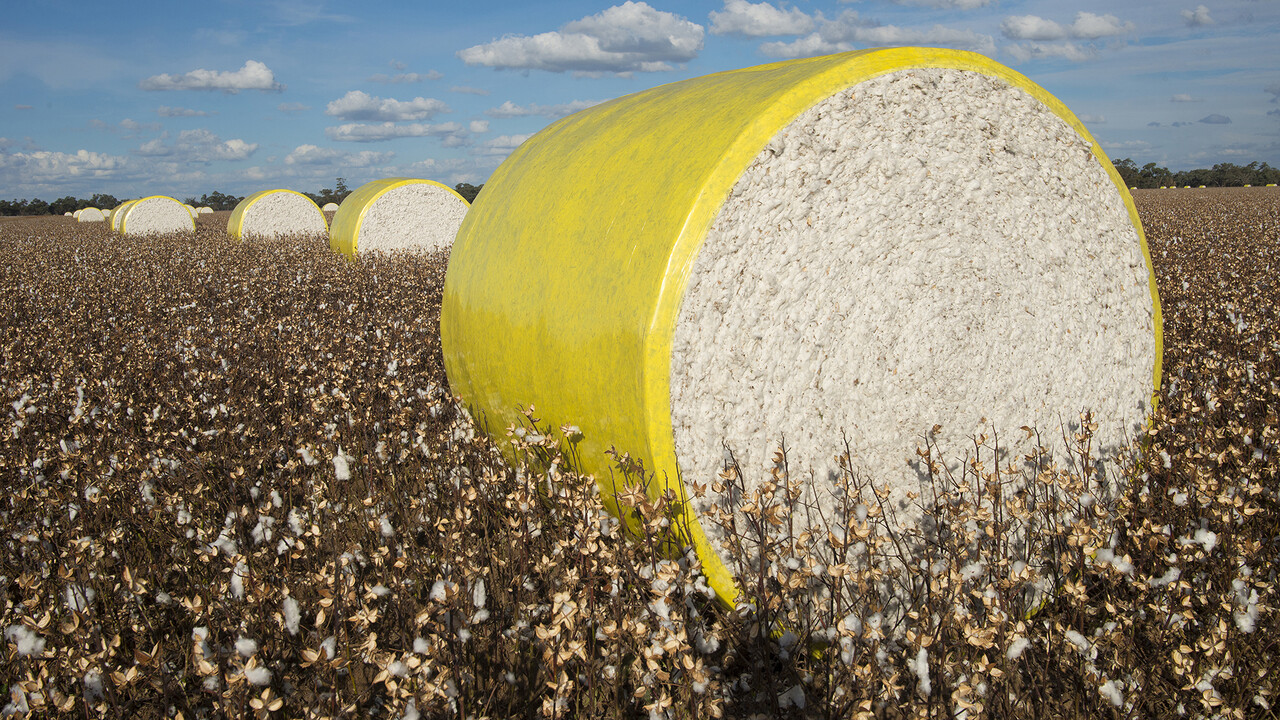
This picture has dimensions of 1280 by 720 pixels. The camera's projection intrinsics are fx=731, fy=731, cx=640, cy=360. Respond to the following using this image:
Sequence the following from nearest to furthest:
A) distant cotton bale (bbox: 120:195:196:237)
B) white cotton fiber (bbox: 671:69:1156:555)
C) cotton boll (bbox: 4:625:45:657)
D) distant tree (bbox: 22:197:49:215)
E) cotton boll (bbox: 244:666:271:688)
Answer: cotton boll (bbox: 244:666:271:688), cotton boll (bbox: 4:625:45:657), white cotton fiber (bbox: 671:69:1156:555), distant cotton bale (bbox: 120:195:196:237), distant tree (bbox: 22:197:49:215)

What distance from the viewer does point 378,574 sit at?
262cm

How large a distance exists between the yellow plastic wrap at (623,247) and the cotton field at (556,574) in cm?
21

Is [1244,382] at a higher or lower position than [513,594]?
higher

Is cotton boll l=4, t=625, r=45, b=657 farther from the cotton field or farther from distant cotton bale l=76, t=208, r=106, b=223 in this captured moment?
distant cotton bale l=76, t=208, r=106, b=223

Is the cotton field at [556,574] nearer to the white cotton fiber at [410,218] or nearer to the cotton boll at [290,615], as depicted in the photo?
the cotton boll at [290,615]

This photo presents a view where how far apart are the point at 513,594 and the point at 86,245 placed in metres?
19.5

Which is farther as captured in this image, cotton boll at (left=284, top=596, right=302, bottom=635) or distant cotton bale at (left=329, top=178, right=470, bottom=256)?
distant cotton bale at (left=329, top=178, right=470, bottom=256)

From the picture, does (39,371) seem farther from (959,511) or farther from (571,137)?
(959,511)

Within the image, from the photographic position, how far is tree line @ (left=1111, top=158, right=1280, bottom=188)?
51.9m

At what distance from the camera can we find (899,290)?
281cm

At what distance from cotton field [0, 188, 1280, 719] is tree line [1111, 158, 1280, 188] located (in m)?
60.2

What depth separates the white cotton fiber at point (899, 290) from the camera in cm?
256

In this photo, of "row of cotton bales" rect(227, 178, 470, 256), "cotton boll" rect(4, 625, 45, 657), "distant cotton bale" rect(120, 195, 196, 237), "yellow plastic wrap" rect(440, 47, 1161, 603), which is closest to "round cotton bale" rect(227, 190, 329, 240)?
"row of cotton bales" rect(227, 178, 470, 256)

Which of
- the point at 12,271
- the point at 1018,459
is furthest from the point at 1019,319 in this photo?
the point at 12,271
